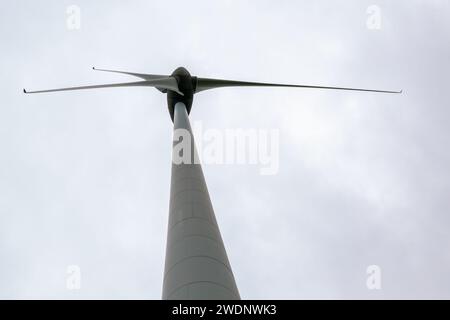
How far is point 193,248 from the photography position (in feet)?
44.9

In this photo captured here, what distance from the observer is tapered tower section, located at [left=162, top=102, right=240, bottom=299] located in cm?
1239

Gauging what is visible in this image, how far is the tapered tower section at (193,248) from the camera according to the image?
12391 mm
